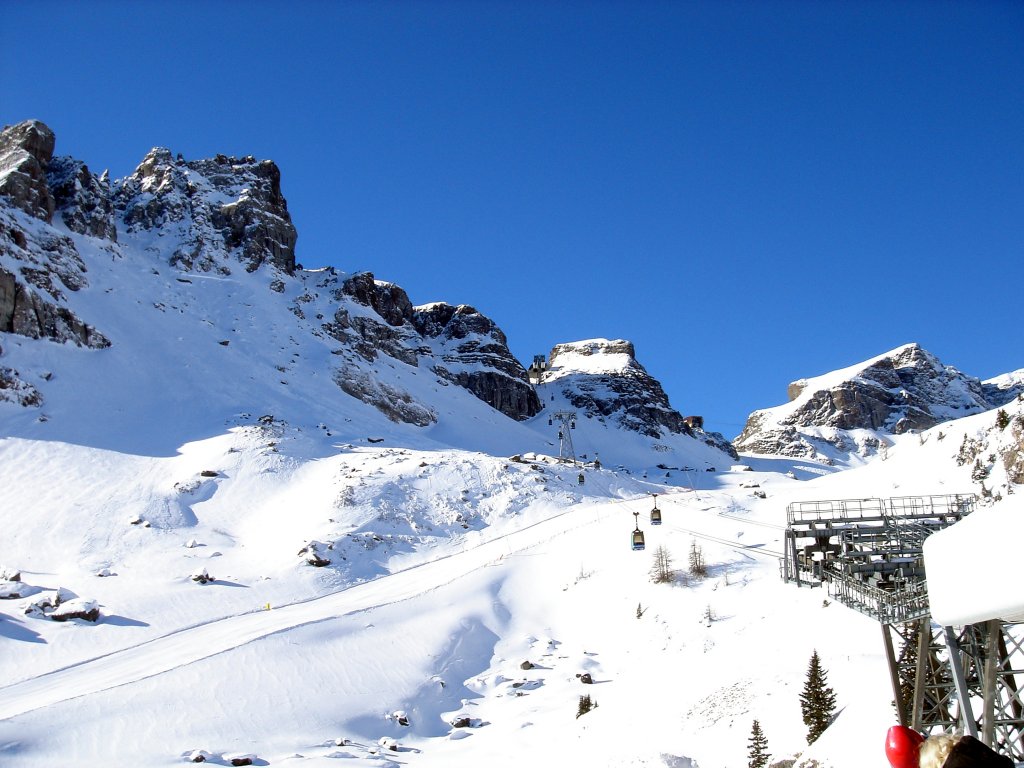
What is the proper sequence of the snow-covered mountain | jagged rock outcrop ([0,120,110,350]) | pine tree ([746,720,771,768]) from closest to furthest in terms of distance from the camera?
pine tree ([746,720,771,768]), the snow-covered mountain, jagged rock outcrop ([0,120,110,350])

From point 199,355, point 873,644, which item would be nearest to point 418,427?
point 199,355

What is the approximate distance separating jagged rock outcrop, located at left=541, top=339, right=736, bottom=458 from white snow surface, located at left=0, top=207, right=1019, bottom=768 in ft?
255

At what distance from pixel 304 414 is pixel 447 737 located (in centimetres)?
5319

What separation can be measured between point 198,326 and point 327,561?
5563 cm

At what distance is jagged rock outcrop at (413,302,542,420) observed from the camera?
14362 centimetres

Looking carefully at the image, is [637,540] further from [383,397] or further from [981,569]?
[383,397]

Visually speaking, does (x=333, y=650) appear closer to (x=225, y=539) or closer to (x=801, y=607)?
(x=225, y=539)

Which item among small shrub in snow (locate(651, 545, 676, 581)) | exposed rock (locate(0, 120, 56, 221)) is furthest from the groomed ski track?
exposed rock (locate(0, 120, 56, 221))

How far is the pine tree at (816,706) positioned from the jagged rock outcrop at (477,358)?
364 ft

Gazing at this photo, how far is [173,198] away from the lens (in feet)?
406

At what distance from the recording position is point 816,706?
21.2m

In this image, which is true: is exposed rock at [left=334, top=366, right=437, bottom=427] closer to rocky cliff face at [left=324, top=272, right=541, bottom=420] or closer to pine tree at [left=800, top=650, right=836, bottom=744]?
rocky cliff face at [left=324, top=272, right=541, bottom=420]

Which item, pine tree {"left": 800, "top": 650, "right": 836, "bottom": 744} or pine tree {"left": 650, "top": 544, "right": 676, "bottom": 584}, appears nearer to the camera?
pine tree {"left": 800, "top": 650, "right": 836, "bottom": 744}

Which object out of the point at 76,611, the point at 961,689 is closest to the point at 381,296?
the point at 76,611
